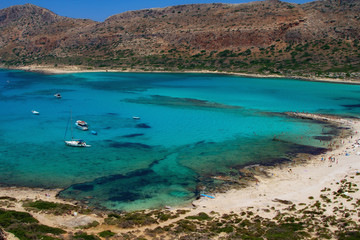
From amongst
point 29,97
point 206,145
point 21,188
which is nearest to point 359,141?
point 206,145

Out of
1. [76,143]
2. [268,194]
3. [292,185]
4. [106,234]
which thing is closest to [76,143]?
[76,143]

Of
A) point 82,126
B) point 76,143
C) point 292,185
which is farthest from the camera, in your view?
point 82,126

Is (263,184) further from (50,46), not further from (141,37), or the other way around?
(50,46)

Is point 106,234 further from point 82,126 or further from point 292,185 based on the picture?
point 82,126

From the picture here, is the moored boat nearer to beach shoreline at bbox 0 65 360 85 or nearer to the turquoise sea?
the turquoise sea

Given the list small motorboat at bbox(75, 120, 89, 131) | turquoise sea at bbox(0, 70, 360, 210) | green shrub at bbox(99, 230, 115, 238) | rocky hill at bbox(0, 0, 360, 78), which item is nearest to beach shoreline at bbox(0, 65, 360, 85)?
rocky hill at bbox(0, 0, 360, 78)

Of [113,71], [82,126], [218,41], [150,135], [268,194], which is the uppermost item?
[218,41]

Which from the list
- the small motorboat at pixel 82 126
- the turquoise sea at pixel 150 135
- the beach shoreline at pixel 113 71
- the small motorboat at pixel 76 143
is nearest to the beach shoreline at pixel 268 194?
the turquoise sea at pixel 150 135
